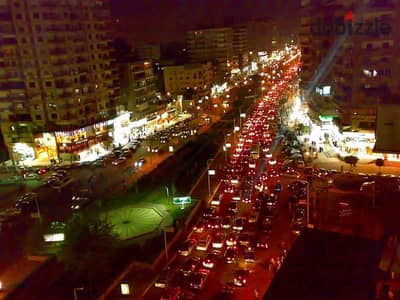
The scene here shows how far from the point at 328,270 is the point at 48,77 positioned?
34.2m

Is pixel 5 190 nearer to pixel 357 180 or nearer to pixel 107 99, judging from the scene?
pixel 107 99

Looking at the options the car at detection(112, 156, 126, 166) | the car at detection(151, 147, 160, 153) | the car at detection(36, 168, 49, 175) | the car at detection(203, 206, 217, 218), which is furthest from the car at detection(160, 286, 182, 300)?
the car at detection(151, 147, 160, 153)

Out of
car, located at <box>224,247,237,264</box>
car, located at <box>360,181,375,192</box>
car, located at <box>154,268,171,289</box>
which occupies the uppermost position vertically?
car, located at <box>360,181,375,192</box>

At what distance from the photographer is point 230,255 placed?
20.3 meters

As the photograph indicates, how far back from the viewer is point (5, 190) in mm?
33094

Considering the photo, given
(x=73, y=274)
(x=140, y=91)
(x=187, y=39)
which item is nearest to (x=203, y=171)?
(x=73, y=274)

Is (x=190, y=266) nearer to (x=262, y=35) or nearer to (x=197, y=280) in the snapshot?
(x=197, y=280)

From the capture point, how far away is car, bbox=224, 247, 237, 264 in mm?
19984

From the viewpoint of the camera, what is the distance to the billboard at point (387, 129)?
101ft

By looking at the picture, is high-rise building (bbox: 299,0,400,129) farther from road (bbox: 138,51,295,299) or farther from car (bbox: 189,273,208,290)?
A: car (bbox: 189,273,208,290)

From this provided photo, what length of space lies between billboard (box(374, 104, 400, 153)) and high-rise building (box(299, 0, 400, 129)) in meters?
4.21

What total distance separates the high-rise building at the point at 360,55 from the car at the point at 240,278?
22897 millimetres

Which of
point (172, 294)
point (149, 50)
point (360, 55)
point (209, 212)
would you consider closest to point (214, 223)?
point (209, 212)

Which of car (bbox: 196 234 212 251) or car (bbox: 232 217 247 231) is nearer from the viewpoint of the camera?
car (bbox: 196 234 212 251)
